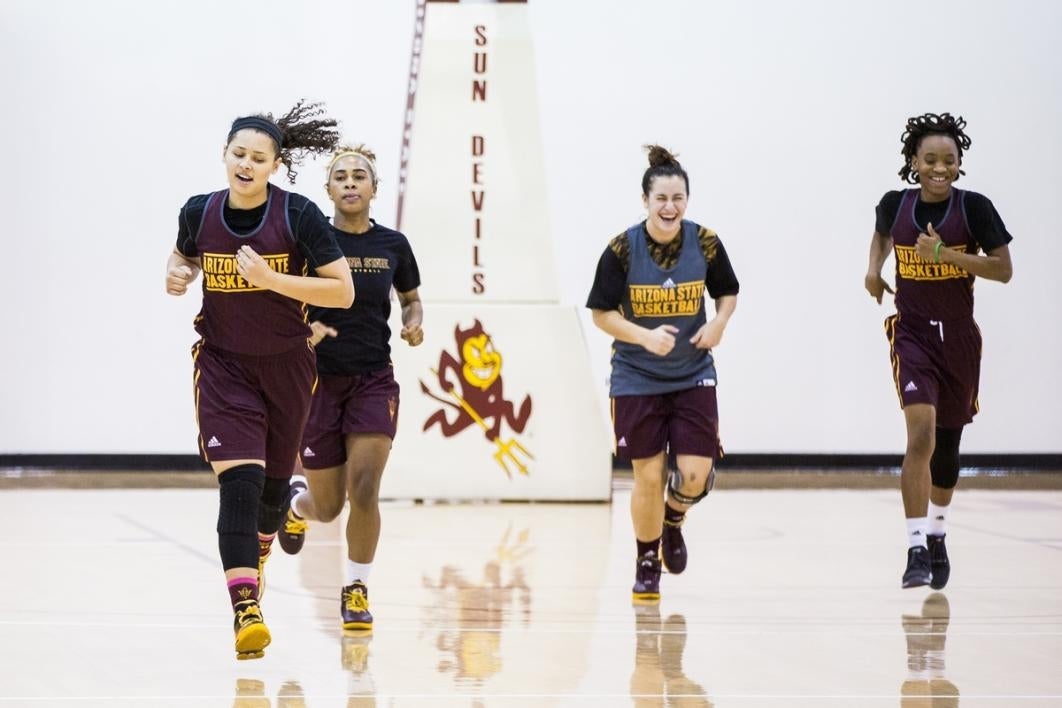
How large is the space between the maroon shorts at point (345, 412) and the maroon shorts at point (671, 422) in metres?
0.97

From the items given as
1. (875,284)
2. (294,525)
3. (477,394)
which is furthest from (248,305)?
(477,394)

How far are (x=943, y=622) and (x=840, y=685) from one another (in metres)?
1.31

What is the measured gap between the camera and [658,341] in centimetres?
538

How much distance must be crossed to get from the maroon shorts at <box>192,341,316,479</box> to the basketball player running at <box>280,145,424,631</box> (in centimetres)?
43

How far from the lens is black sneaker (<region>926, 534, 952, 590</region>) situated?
596 centimetres

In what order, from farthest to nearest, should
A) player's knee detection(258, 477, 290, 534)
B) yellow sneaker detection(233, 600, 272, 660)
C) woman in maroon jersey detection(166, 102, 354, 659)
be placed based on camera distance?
player's knee detection(258, 477, 290, 534), woman in maroon jersey detection(166, 102, 354, 659), yellow sneaker detection(233, 600, 272, 660)

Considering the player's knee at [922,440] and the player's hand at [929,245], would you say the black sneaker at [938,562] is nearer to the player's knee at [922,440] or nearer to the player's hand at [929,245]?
the player's knee at [922,440]

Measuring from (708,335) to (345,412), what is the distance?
135 cm

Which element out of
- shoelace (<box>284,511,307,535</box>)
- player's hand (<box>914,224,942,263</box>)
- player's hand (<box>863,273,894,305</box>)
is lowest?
shoelace (<box>284,511,307,535</box>)

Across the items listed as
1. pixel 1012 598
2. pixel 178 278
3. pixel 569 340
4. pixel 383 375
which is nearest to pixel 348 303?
pixel 178 278

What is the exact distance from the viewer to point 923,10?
1120 centimetres

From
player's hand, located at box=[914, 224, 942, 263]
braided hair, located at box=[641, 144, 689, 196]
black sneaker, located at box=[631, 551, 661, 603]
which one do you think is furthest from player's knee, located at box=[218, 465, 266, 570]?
player's hand, located at box=[914, 224, 942, 263]

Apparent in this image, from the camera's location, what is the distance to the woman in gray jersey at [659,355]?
5.66 metres

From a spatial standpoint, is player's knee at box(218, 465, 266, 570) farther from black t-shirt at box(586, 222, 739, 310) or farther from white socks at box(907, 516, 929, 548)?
white socks at box(907, 516, 929, 548)
